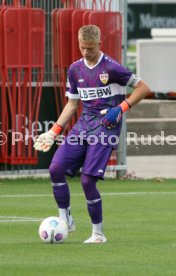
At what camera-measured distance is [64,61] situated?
18.4 m

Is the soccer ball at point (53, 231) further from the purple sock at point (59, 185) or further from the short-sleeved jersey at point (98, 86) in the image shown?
the short-sleeved jersey at point (98, 86)

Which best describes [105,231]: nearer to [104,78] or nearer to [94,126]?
[94,126]

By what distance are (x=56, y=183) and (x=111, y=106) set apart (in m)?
0.88

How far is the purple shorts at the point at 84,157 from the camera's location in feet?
36.6

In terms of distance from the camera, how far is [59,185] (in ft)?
37.4

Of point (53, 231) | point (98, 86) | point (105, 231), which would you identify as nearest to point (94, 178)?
point (53, 231)

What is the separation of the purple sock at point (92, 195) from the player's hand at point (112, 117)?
0.51 metres

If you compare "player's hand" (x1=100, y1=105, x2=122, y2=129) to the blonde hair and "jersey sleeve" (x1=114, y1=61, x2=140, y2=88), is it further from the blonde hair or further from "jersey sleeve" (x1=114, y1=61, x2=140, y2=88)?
the blonde hair

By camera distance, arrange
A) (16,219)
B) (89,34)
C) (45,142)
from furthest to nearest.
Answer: (16,219), (45,142), (89,34)

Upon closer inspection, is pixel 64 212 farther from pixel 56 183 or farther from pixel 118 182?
pixel 118 182

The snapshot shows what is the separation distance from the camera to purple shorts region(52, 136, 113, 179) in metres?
11.1

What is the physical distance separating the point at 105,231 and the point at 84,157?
110cm

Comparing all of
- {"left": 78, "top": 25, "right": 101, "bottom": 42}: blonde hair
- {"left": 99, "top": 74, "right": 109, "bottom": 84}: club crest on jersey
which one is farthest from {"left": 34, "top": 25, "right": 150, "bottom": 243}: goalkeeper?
{"left": 78, "top": 25, "right": 101, "bottom": 42}: blonde hair

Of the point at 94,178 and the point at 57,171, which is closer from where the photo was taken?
the point at 94,178
